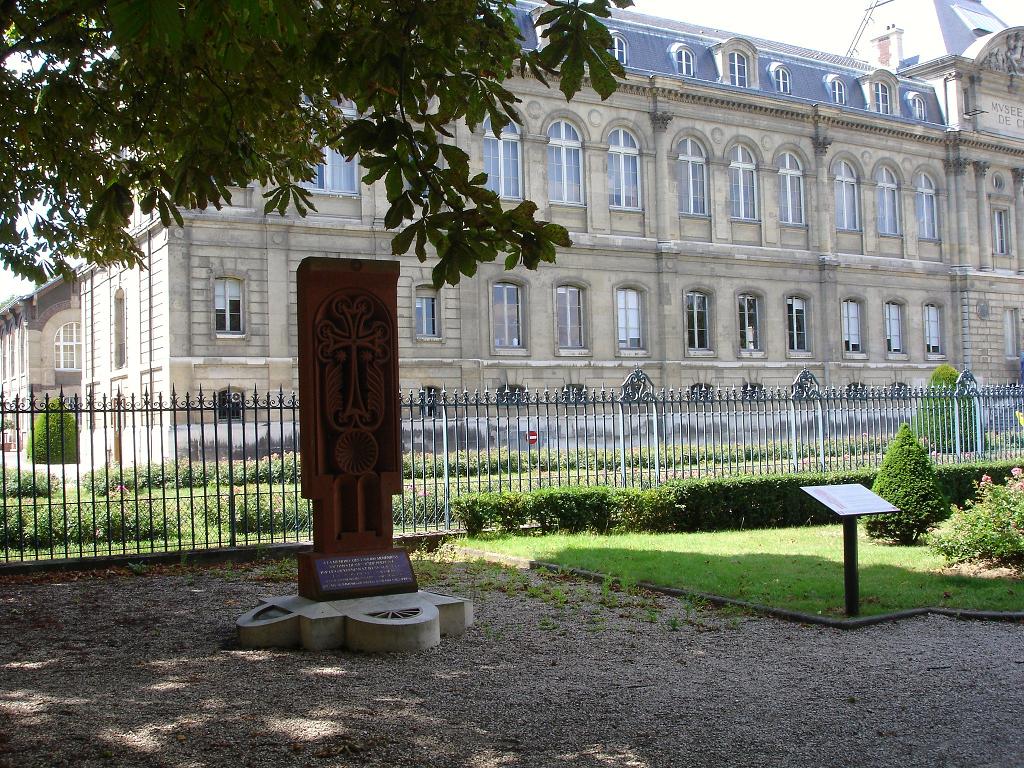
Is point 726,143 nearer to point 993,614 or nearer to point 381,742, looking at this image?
point 993,614

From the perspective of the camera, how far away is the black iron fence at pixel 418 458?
12.1 metres

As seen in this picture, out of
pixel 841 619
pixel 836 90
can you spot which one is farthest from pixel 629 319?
pixel 841 619

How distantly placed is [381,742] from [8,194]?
729cm

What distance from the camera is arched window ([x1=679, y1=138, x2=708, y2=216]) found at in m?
34.7

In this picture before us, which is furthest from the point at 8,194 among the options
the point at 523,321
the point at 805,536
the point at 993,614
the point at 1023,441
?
the point at 523,321

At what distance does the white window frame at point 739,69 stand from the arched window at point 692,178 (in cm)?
305

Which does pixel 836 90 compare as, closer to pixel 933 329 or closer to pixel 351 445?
pixel 933 329

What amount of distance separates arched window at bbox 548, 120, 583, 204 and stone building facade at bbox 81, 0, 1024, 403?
0.24 feet

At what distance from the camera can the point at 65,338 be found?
45656 millimetres

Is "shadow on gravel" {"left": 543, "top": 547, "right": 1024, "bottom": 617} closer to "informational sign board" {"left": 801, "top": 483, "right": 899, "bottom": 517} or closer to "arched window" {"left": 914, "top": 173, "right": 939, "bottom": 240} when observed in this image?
"informational sign board" {"left": 801, "top": 483, "right": 899, "bottom": 517}

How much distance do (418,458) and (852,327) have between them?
2401 centimetres

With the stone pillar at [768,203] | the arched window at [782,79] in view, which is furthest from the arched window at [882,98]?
the stone pillar at [768,203]

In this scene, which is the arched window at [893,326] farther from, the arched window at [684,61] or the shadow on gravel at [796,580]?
the shadow on gravel at [796,580]

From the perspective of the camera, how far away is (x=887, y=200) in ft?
129
